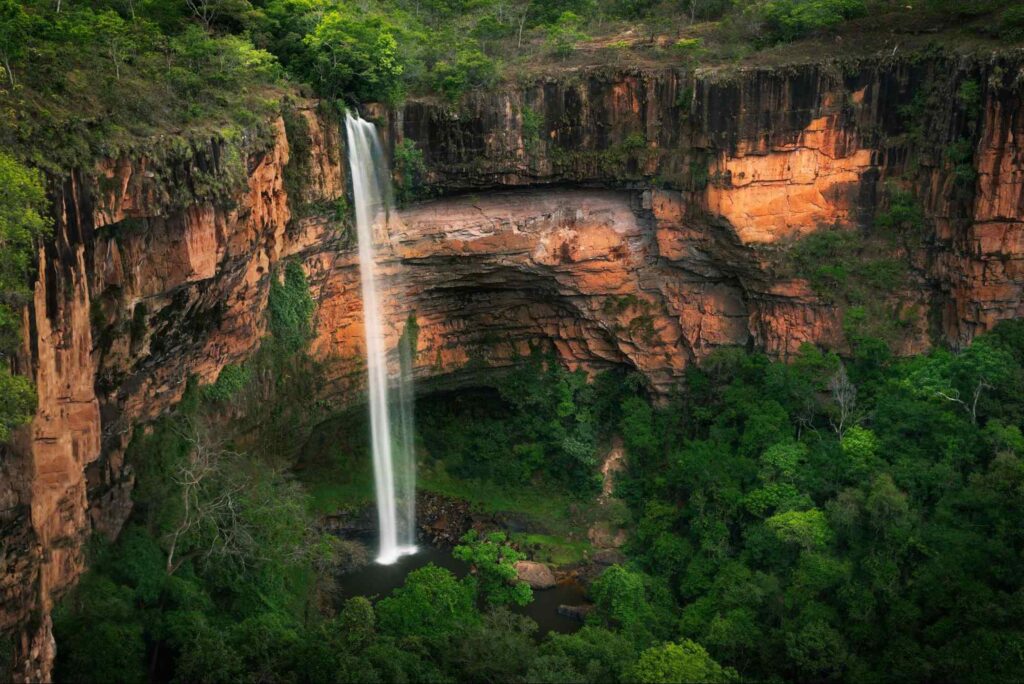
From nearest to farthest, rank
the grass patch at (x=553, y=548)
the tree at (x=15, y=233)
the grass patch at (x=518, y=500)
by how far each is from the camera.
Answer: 1. the tree at (x=15, y=233)
2. the grass patch at (x=553, y=548)
3. the grass patch at (x=518, y=500)

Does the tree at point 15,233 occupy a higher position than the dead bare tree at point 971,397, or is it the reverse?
the tree at point 15,233

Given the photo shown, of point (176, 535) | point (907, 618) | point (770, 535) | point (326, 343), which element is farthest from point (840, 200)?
point (176, 535)

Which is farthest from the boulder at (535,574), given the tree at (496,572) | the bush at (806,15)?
the bush at (806,15)

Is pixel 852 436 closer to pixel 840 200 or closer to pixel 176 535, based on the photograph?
pixel 840 200

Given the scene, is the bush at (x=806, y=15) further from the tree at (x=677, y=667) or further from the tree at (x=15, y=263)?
the tree at (x=15, y=263)

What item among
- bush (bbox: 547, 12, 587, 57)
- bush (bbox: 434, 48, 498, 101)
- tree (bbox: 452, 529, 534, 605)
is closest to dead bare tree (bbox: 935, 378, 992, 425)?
tree (bbox: 452, 529, 534, 605)

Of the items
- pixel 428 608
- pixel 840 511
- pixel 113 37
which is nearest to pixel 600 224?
pixel 840 511
